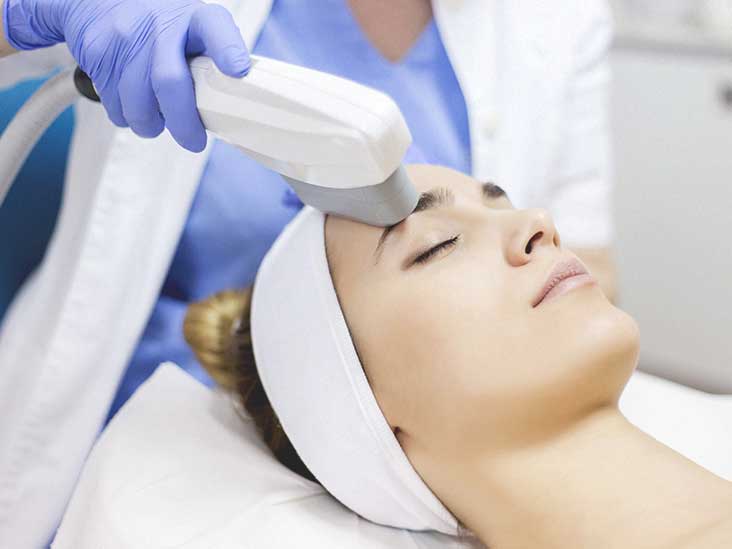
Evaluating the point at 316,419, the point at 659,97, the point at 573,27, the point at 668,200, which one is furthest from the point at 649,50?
the point at 316,419

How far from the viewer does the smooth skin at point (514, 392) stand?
88 cm

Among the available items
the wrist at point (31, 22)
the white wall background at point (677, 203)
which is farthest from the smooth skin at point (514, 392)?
the white wall background at point (677, 203)

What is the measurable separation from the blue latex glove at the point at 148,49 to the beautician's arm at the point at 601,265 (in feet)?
2.64

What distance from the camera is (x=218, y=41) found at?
0.84 metres

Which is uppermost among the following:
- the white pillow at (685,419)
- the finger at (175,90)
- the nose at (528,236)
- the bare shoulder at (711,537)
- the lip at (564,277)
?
the finger at (175,90)

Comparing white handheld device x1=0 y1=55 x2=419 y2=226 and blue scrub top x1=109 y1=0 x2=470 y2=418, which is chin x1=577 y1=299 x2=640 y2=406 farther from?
blue scrub top x1=109 y1=0 x2=470 y2=418

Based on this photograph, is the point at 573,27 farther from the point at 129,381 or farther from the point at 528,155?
the point at 129,381

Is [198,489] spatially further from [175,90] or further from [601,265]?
[601,265]

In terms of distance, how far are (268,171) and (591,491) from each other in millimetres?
657

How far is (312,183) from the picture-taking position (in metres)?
0.88

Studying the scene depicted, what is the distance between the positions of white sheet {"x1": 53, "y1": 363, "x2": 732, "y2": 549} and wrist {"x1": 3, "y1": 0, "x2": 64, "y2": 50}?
0.46 metres

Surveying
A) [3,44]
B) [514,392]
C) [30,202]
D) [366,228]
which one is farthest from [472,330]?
[30,202]

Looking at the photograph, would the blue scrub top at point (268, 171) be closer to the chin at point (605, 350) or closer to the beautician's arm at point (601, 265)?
the beautician's arm at point (601, 265)

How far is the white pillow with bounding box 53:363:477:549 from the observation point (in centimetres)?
94
